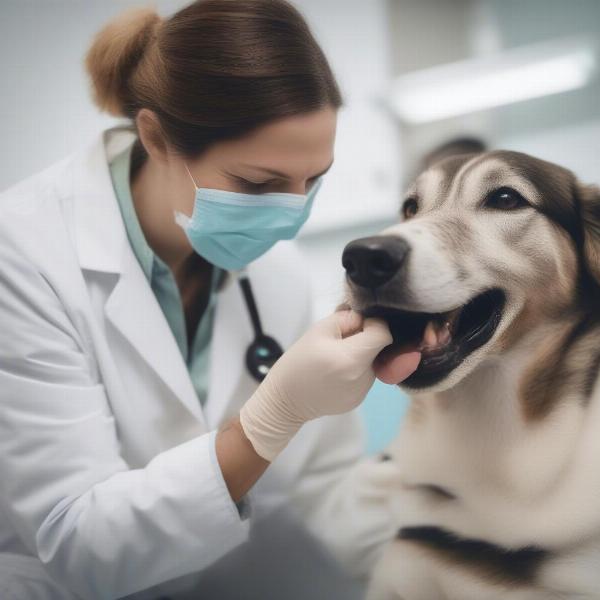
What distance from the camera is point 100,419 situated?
816 millimetres

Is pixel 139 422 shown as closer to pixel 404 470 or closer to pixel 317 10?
pixel 404 470

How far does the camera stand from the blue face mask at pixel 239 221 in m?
0.89

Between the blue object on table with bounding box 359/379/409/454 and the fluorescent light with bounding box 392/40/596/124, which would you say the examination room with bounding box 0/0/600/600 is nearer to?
the blue object on table with bounding box 359/379/409/454

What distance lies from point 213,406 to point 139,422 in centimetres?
14

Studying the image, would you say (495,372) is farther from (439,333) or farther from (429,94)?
(429,94)

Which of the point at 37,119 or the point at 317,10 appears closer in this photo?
the point at 37,119

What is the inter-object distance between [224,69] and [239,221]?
25 cm

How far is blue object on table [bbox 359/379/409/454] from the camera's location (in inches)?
50.9

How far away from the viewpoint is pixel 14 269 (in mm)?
810

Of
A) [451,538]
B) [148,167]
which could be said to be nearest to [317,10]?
[148,167]

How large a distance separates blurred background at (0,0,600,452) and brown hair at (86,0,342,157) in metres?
0.41

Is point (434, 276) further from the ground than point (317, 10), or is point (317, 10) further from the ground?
point (317, 10)

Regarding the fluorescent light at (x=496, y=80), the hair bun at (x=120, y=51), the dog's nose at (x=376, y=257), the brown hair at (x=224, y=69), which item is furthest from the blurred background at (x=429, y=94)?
the dog's nose at (x=376, y=257)

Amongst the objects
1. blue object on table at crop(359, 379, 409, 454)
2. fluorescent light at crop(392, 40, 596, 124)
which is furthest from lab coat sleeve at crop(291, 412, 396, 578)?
fluorescent light at crop(392, 40, 596, 124)
